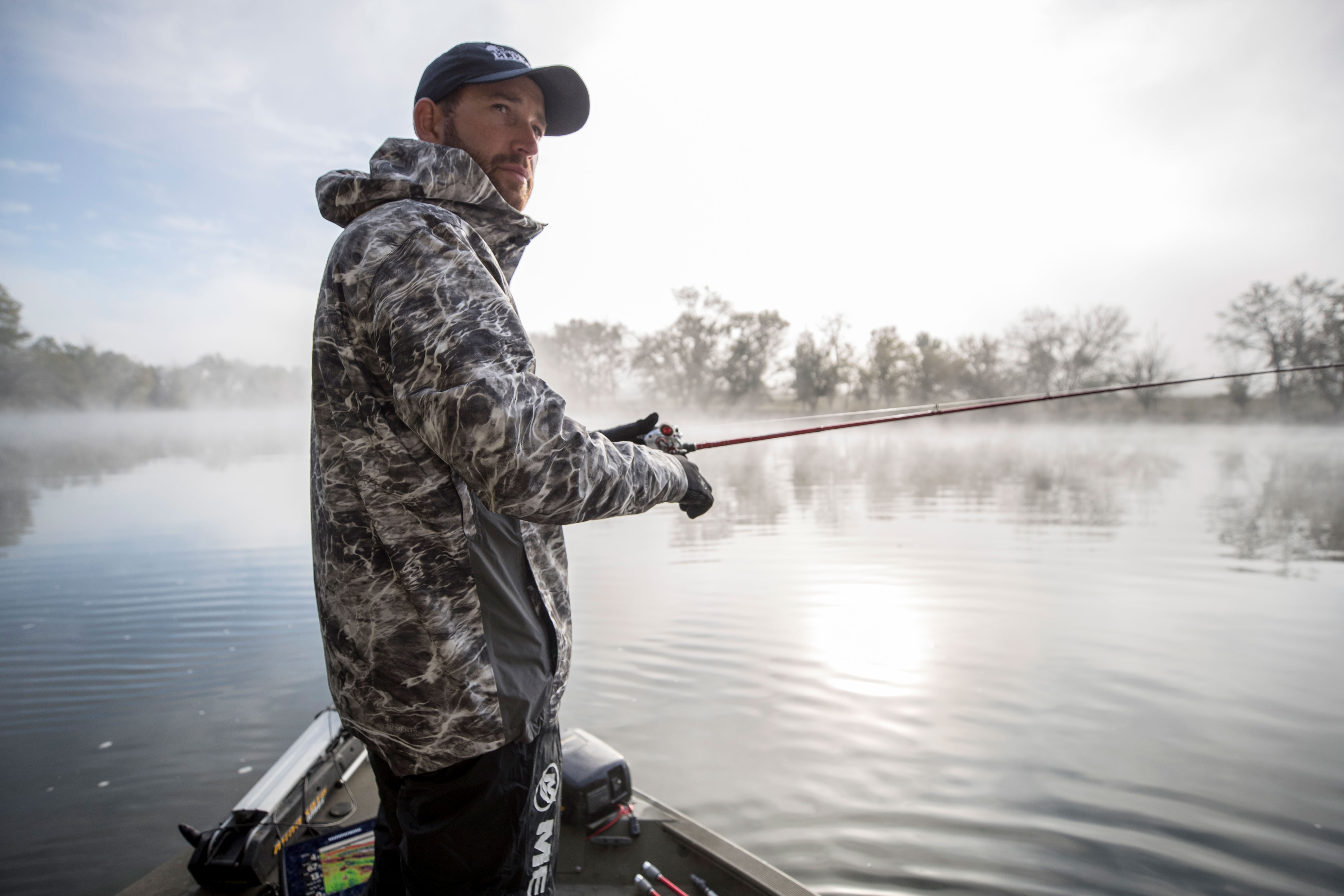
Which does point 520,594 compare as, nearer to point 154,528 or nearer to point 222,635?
point 222,635

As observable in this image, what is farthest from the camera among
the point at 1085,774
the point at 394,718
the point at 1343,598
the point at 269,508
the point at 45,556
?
the point at 269,508

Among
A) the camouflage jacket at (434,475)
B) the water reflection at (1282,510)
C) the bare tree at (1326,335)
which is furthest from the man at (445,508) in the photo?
the bare tree at (1326,335)

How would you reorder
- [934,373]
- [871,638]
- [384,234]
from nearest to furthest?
[384,234]
[871,638]
[934,373]

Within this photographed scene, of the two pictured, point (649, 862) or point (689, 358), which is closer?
point (649, 862)

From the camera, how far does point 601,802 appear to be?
121 inches

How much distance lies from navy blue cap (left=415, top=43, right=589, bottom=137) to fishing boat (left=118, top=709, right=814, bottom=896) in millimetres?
2452

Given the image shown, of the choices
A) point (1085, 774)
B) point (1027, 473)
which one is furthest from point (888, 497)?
point (1085, 774)

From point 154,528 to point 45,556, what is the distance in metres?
2.56

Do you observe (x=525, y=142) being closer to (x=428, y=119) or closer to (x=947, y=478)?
(x=428, y=119)

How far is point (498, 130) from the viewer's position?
60.3 inches

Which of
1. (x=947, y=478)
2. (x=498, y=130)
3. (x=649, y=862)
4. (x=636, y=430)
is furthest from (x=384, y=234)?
(x=947, y=478)

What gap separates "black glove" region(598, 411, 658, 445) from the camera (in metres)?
2.05

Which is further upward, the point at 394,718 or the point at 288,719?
the point at 394,718

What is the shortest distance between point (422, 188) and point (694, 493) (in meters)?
0.83
